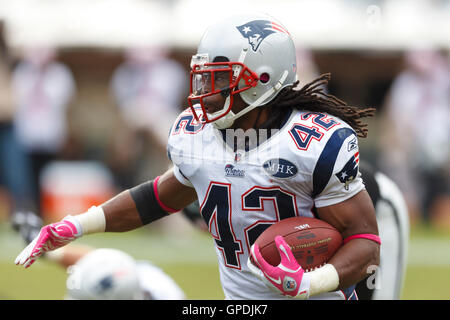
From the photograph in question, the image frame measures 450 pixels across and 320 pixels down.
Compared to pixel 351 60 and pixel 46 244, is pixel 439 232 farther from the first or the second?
pixel 46 244

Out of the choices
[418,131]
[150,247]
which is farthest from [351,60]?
[150,247]

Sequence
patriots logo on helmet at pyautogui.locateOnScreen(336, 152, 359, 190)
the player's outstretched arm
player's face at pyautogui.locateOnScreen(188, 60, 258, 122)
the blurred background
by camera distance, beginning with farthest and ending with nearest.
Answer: the blurred background → the player's outstretched arm → player's face at pyautogui.locateOnScreen(188, 60, 258, 122) → patriots logo on helmet at pyautogui.locateOnScreen(336, 152, 359, 190)

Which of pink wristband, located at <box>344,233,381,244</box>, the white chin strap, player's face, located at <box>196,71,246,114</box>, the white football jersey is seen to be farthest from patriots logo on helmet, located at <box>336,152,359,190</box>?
player's face, located at <box>196,71,246,114</box>

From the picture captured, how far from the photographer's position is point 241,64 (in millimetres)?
3068

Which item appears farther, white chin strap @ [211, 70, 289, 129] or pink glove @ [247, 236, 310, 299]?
white chin strap @ [211, 70, 289, 129]

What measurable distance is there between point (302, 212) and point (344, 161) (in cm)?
27

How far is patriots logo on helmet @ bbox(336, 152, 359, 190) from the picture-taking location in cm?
290

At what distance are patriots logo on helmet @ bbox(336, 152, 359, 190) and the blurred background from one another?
311 centimetres

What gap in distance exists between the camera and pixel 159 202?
3.43 m

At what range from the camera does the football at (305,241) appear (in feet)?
9.44

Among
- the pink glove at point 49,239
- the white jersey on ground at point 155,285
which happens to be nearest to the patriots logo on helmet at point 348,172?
the pink glove at point 49,239

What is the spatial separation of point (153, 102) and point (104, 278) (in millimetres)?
5554

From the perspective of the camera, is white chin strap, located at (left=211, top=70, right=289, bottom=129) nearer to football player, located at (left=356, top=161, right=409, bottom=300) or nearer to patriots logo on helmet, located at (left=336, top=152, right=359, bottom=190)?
patriots logo on helmet, located at (left=336, top=152, right=359, bottom=190)

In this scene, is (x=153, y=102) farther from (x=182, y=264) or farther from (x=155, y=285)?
(x=155, y=285)
